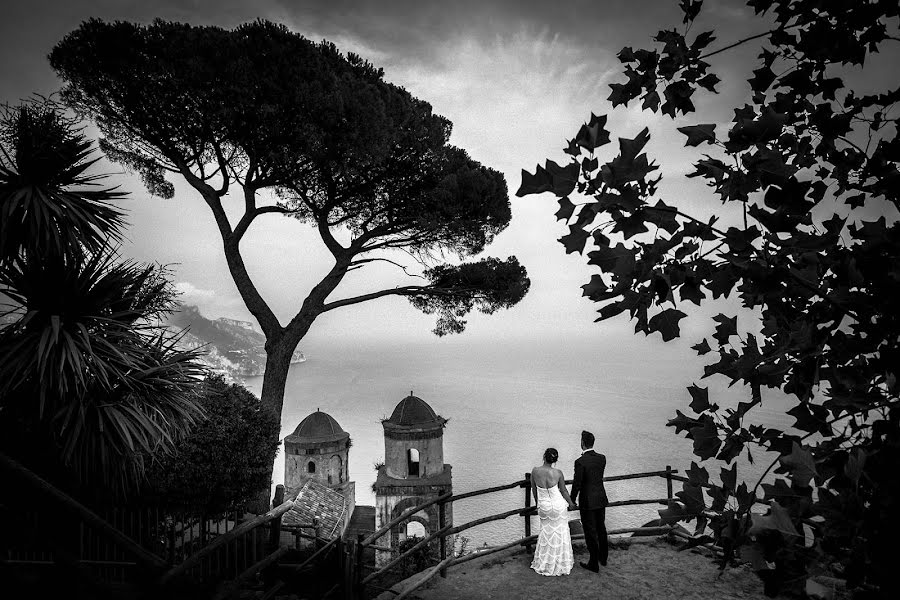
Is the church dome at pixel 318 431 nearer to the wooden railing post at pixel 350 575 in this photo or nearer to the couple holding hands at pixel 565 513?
the couple holding hands at pixel 565 513

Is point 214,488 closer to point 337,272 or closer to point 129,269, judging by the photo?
point 129,269

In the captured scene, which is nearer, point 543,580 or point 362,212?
point 543,580

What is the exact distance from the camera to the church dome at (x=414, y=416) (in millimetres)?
20328

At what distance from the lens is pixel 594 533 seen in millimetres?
5328

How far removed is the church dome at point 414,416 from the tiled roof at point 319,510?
4.03 metres

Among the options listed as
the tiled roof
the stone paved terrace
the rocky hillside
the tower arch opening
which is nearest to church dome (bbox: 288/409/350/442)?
the tiled roof

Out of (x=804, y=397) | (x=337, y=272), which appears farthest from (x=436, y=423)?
(x=804, y=397)

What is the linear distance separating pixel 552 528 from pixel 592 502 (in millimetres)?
581

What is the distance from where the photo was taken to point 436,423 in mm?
20469

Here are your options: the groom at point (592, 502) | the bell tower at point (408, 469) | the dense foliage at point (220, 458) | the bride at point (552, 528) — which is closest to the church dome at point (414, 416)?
the bell tower at point (408, 469)

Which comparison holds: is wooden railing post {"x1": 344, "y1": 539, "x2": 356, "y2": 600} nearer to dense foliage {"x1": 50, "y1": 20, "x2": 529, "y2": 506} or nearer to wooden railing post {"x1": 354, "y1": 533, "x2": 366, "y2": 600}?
wooden railing post {"x1": 354, "y1": 533, "x2": 366, "y2": 600}

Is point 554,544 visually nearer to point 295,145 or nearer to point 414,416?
point 295,145

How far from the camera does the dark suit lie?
17.4 feet

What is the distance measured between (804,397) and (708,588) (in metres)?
4.86
